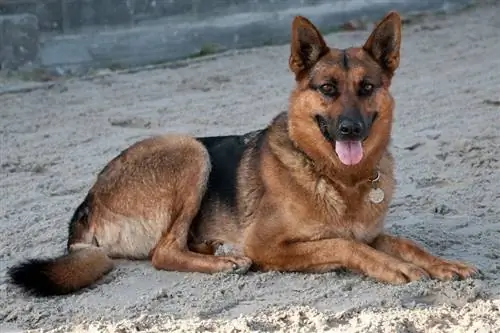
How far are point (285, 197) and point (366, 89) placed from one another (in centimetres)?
70

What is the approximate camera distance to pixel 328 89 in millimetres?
4855

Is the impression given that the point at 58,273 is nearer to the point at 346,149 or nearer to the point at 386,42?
the point at 346,149

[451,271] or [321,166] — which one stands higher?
[321,166]

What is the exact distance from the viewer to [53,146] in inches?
303

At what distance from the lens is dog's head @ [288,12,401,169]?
188 inches

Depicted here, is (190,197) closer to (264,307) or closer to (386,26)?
(264,307)

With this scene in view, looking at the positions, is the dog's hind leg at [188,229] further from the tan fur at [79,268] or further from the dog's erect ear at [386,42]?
the dog's erect ear at [386,42]

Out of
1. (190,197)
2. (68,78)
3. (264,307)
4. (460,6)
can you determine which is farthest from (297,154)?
(460,6)

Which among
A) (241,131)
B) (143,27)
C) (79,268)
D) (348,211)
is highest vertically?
(143,27)

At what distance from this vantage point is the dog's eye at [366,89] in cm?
484

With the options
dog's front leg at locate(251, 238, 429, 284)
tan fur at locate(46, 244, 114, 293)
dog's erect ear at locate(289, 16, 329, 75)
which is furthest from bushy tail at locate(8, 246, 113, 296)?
dog's erect ear at locate(289, 16, 329, 75)

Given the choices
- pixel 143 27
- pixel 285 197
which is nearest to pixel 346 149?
pixel 285 197

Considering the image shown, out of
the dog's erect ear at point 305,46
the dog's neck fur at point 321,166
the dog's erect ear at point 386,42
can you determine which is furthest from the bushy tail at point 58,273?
the dog's erect ear at point 386,42

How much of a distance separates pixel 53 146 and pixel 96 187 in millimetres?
2379
